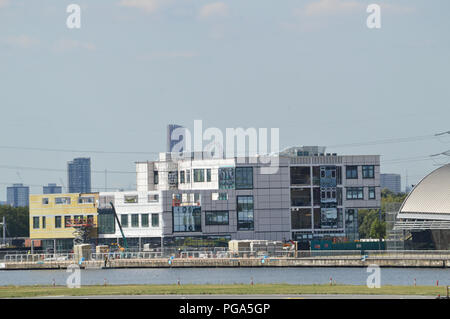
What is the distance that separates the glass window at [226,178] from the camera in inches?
6289

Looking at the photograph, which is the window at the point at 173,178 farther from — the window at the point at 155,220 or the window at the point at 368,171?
the window at the point at 368,171

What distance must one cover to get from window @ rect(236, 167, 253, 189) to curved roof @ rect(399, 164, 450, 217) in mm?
27183

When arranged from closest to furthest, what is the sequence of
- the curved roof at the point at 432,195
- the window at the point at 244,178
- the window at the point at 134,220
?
the curved roof at the point at 432,195
the window at the point at 134,220
the window at the point at 244,178

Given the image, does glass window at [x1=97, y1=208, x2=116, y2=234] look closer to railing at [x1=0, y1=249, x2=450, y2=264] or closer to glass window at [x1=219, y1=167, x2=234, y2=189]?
railing at [x1=0, y1=249, x2=450, y2=264]

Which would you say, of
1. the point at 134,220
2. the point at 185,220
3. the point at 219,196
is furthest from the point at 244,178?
the point at 134,220

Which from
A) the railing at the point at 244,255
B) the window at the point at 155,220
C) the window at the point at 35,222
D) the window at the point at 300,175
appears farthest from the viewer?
the window at the point at 35,222

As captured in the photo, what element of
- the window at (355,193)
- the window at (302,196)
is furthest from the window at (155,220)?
the window at (355,193)

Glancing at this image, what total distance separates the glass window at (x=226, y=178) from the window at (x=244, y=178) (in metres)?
1.14

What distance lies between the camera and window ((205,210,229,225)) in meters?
A: 159

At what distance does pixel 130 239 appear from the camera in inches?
6304

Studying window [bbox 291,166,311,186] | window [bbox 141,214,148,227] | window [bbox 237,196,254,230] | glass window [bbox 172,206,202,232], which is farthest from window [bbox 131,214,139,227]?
window [bbox 291,166,311,186]

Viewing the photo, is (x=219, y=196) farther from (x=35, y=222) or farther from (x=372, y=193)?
(x=35, y=222)

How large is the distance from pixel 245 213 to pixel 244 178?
20.6 feet

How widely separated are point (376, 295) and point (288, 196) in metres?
101
